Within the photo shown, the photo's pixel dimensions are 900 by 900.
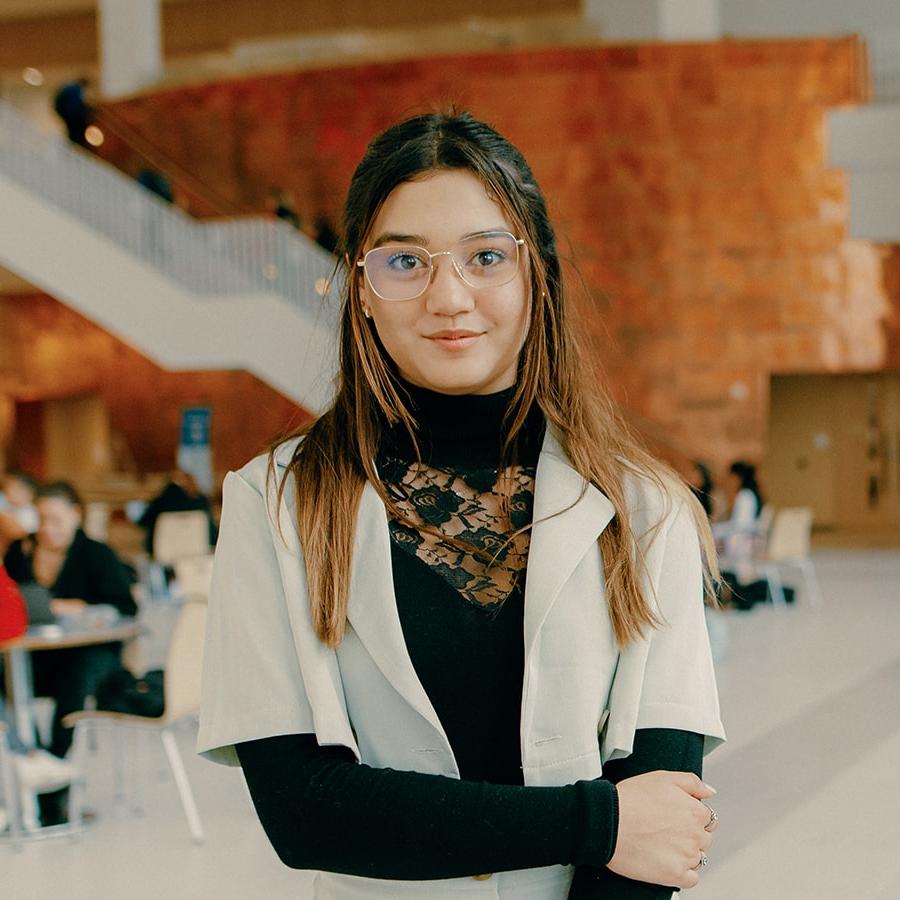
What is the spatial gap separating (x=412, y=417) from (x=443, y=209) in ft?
0.82

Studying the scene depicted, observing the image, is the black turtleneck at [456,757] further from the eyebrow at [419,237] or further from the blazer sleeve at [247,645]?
the eyebrow at [419,237]

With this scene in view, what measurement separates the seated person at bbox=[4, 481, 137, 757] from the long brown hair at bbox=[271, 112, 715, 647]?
202 inches

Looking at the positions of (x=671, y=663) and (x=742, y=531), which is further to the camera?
(x=742, y=531)

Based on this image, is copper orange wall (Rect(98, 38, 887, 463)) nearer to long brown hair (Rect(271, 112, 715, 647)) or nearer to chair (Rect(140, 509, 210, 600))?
chair (Rect(140, 509, 210, 600))

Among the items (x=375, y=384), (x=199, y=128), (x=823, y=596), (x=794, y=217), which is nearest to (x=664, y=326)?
(x=794, y=217)

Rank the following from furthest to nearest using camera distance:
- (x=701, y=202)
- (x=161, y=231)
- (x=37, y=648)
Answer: (x=701, y=202) < (x=161, y=231) < (x=37, y=648)

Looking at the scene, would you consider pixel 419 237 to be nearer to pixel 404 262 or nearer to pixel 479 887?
pixel 404 262

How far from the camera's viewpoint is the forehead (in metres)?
1.57

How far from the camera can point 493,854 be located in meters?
1.45

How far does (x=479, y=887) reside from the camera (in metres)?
1.52

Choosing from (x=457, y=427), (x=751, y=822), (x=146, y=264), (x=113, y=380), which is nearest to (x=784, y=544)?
(x=146, y=264)

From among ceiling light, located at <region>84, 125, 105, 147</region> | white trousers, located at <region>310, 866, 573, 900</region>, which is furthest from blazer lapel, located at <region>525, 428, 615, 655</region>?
ceiling light, located at <region>84, 125, 105, 147</region>

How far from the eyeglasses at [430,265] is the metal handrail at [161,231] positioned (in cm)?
1252

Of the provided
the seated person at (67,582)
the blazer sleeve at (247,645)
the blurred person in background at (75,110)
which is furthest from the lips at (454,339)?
the blurred person in background at (75,110)
